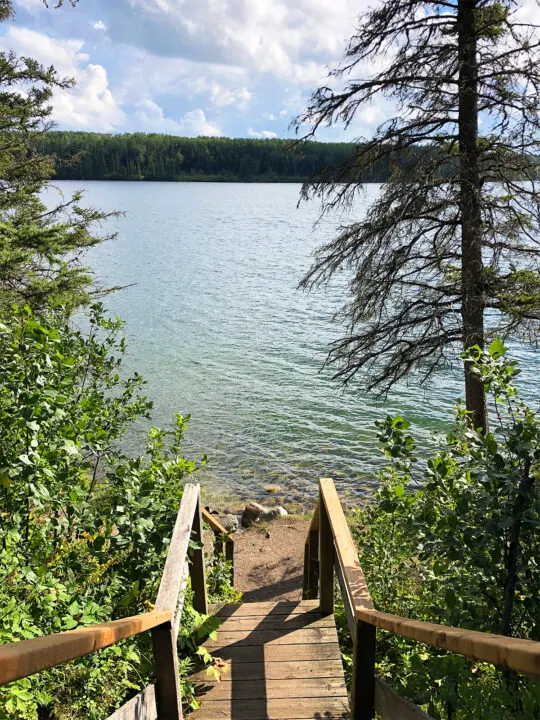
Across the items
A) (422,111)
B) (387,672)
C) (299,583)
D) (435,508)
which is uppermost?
(422,111)

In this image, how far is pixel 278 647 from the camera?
14.0 feet

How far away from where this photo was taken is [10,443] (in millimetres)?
3432

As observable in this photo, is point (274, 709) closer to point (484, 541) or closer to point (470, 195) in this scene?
point (484, 541)

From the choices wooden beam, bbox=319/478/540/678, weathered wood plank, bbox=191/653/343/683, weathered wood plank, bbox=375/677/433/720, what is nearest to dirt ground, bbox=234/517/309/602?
weathered wood plank, bbox=191/653/343/683

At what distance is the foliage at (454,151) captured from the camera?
842 centimetres

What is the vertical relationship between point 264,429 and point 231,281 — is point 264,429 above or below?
below

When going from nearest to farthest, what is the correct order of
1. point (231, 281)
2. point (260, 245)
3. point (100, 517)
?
point (100, 517) → point (231, 281) → point (260, 245)

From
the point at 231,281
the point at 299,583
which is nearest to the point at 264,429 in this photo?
the point at 299,583

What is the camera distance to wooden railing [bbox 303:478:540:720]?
4.72ft

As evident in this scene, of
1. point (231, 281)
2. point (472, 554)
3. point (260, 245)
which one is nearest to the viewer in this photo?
point (472, 554)

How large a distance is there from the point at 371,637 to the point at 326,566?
188 centimetres

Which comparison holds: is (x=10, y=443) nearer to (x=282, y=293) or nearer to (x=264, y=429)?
(x=264, y=429)

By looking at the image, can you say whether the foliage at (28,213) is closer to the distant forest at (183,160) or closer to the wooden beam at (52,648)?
the wooden beam at (52,648)

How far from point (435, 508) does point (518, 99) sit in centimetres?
711
